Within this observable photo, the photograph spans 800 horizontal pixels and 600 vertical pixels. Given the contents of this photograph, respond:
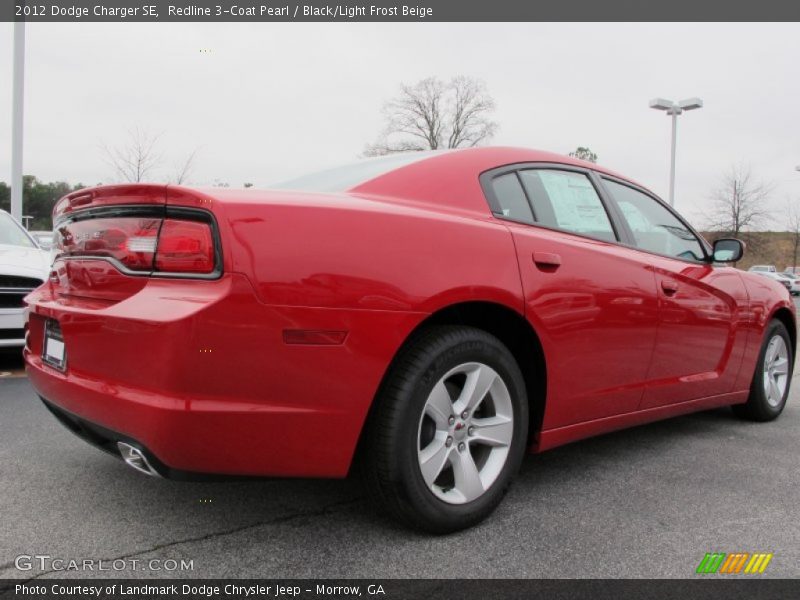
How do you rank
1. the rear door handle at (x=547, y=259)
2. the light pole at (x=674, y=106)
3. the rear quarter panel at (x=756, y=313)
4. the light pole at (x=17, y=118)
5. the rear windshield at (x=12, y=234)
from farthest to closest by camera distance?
the light pole at (x=674, y=106) → the light pole at (x=17, y=118) → the rear windshield at (x=12, y=234) → the rear quarter panel at (x=756, y=313) → the rear door handle at (x=547, y=259)

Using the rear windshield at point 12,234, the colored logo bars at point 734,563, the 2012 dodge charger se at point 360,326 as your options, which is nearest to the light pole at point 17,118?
the rear windshield at point 12,234

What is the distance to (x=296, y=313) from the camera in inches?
75.0

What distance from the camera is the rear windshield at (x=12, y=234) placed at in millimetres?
5961

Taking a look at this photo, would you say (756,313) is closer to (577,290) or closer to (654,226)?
(654,226)

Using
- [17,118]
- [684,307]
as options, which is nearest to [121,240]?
[684,307]

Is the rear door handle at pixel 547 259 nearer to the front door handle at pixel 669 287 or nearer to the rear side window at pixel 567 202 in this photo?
the rear side window at pixel 567 202

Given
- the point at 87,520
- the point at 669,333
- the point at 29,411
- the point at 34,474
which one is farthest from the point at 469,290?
the point at 29,411

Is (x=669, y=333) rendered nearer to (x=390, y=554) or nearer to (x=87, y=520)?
(x=390, y=554)

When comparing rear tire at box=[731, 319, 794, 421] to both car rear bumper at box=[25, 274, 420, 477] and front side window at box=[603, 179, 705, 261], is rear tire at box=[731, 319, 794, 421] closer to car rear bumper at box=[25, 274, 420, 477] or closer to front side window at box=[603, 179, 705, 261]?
front side window at box=[603, 179, 705, 261]

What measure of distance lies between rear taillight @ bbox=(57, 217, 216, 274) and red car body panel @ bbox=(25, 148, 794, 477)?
0.04 m

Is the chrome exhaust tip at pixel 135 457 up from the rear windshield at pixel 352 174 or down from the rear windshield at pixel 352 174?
down

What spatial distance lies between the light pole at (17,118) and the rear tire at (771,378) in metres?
12.0

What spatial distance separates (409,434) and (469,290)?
21.0 inches

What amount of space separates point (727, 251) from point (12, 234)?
237 inches
